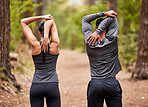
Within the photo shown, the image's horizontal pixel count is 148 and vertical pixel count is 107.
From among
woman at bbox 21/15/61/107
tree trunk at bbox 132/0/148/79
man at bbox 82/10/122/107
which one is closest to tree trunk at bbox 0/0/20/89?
woman at bbox 21/15/61/107

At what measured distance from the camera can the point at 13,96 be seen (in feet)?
18.2

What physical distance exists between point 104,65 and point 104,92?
433 mm

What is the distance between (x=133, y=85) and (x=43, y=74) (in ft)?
17.5

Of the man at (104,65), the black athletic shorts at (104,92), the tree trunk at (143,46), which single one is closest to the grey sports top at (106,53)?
the man at (104,65)

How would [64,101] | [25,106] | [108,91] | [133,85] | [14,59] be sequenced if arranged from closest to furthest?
[108,91] → [25,106] → [64,101] → [133,85] → [14,59]

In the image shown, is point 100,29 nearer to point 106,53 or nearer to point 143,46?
point 106,53

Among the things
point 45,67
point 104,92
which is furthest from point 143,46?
point 45,67

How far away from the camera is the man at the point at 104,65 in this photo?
10.3 feet

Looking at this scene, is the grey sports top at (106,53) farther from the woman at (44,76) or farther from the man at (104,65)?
the woman at (44,76)

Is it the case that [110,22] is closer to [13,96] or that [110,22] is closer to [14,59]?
[13,96]

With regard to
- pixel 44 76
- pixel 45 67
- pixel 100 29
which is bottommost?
pixel 44 76

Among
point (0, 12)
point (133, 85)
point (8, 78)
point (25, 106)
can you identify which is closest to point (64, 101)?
point (25, 106)

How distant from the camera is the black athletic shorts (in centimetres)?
311

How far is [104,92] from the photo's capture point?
3.13 meters
